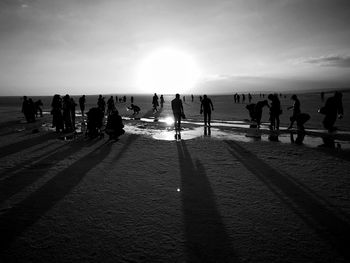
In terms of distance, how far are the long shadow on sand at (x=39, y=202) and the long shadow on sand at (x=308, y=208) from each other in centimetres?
447

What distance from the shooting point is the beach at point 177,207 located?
3191 millimetres

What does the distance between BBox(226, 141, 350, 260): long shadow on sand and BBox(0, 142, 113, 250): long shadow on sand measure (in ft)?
14.7

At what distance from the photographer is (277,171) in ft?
21.1

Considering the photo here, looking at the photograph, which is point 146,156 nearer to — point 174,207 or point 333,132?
point 174,207

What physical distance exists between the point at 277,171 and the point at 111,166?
15.4 feet

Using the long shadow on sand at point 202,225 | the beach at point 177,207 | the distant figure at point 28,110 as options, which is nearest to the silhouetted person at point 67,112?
the beach at point 177,207

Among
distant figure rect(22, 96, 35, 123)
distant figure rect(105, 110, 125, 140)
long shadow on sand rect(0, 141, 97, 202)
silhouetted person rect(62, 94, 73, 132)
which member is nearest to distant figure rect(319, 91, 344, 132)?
distant figure rect(105, 110, 125, 140)

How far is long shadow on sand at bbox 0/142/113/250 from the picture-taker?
3.72 m

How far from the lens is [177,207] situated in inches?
175

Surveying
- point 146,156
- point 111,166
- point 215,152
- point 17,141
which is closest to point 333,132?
point 215,152

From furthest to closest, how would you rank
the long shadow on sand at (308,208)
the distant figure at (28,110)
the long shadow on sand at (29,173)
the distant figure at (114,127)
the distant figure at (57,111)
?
the distant figure at (28,110) < the distant figure at (57,111) < the distant figure at (114,127) < the long shadow on sand at (29,173) < the long shadow on sand at (308,208)

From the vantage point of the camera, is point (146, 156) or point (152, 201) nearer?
point (152, 201)

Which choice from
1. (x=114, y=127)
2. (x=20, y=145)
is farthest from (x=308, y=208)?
(x=20, y=145)

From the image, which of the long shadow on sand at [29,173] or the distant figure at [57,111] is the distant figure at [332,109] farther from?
the distant figure at [57,111]
